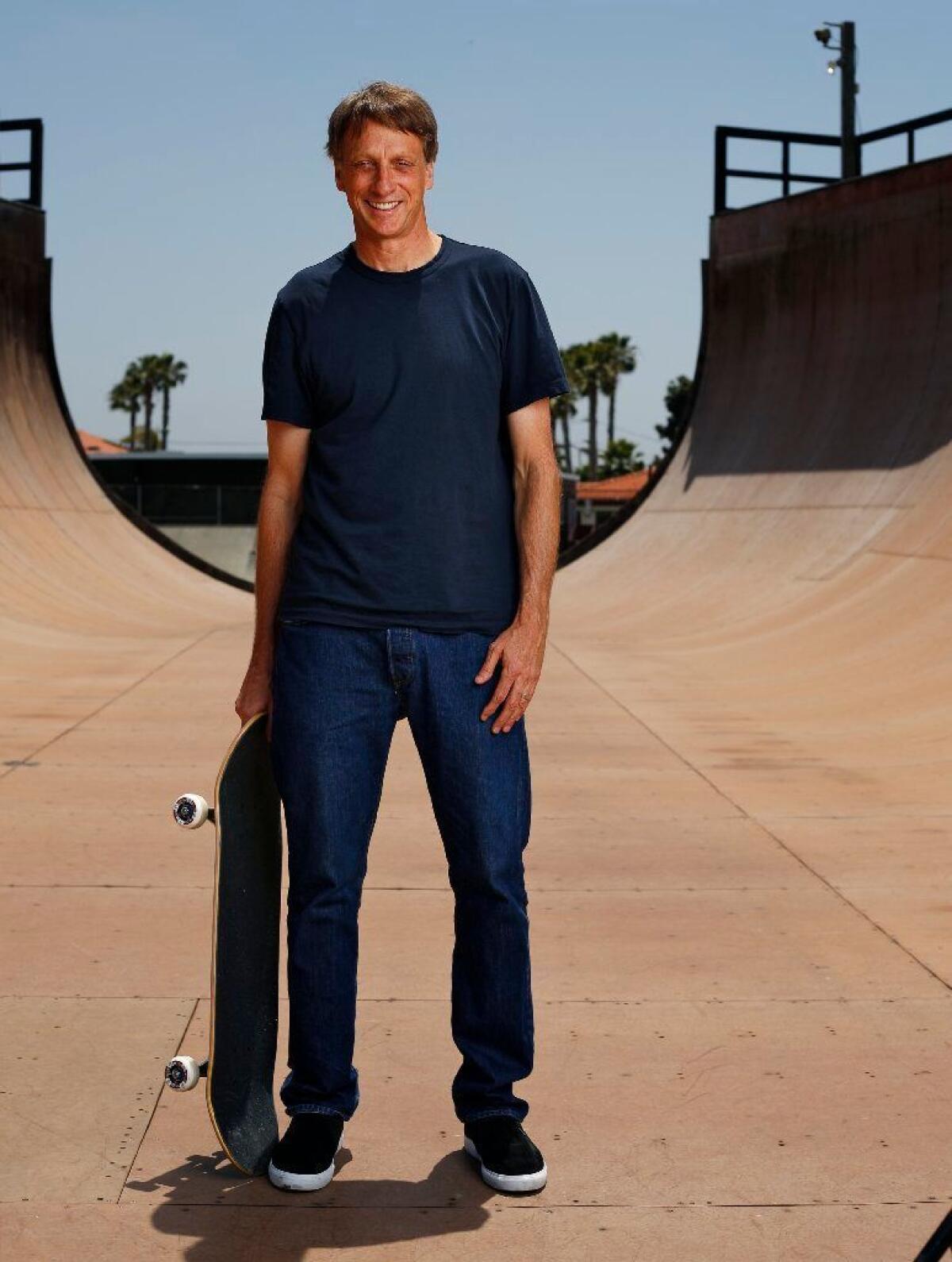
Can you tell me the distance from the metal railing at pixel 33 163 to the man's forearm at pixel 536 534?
21325 millimetres

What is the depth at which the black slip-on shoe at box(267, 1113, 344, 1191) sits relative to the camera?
122 inches

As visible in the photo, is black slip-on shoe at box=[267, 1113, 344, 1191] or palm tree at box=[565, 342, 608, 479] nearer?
black slip-on shoe at box=[267, 1113, 344, 1191]

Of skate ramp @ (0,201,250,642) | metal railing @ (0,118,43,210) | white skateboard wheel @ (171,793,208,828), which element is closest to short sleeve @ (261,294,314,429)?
white skateboard wheel @ (171,793,208,828)

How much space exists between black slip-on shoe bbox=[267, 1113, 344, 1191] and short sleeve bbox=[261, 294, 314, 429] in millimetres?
1278

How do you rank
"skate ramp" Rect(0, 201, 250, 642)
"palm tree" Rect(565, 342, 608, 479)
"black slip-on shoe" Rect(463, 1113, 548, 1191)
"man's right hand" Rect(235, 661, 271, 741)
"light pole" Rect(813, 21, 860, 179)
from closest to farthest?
1. "black slip-on shoe" Rect(463, 1113, 548, 1191)
2. "man's right hand" Rect(235, 661, 271, 741)
3. "skate ramp" Rect(0, 201, 250, 642)
4. "light pole" Rect(813, 21, 860, 179)
5. "palm tree" Rect(565, 342, 608, 479)

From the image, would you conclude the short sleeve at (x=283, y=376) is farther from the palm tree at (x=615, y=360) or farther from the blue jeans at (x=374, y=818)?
the palm tree at (x=615, y=360)

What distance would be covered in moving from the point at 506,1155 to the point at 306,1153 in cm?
36

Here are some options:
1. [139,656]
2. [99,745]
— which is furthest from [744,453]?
[99,745]

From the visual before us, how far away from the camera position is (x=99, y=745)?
9.10 meters

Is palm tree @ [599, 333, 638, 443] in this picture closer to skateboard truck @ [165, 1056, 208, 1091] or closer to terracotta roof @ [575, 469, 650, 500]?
terracotta roof @ [575, 469, 650, 500]

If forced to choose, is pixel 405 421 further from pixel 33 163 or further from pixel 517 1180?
pixel 33 163

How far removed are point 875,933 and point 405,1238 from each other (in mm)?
2598

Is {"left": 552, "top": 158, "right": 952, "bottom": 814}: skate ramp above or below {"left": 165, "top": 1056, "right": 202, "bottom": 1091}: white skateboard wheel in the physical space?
above

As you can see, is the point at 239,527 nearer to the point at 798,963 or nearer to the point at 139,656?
the point at 139,656
